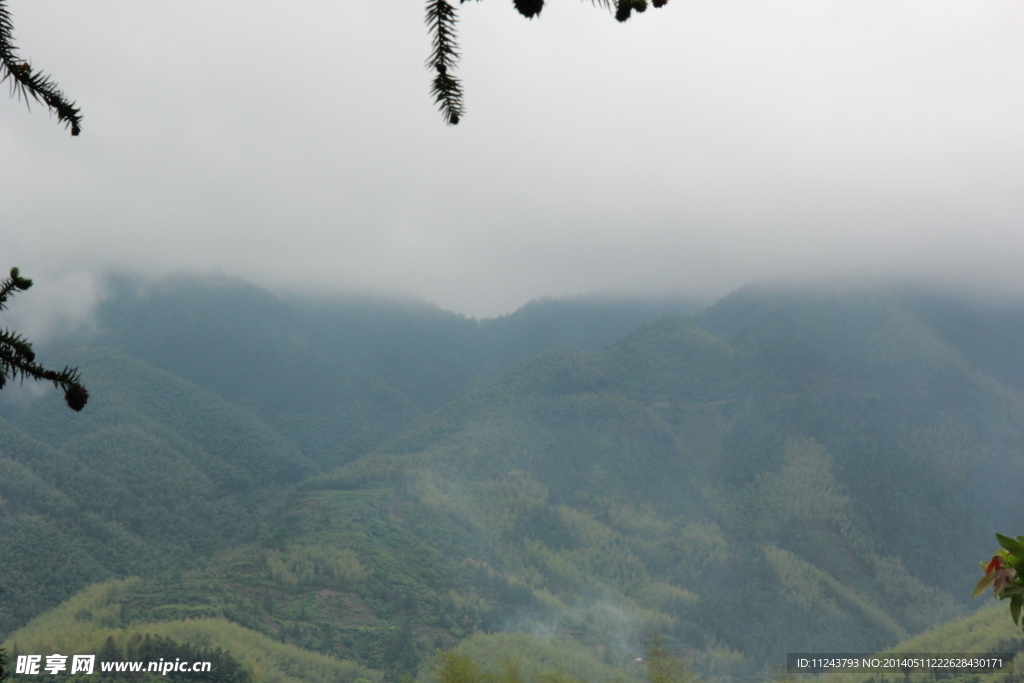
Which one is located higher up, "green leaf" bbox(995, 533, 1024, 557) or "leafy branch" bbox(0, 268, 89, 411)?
"leafy branch" bbox(0, 268, 89, 411)

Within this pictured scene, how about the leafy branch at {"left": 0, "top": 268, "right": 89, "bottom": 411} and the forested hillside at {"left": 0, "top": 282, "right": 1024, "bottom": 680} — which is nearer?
the leafy branch at {"left": 0, "top": 268, "right": 89, "bottom": 411}

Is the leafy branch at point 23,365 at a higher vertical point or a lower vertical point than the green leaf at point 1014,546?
higher

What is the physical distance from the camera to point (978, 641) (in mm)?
88375

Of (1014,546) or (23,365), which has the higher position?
(23,365)

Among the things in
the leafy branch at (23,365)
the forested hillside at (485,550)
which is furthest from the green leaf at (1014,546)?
the forested hillside at (485,550)

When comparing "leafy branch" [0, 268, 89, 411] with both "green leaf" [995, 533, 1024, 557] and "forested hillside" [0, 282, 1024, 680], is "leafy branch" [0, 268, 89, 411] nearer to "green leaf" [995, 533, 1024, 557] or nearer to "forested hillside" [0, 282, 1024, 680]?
"green leaf" [995, 533, 1024, 557]

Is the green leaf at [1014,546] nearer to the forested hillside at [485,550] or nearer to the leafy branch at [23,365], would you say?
the leafy branch at [23,365]

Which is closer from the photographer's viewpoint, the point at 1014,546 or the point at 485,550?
the point at 1014,546

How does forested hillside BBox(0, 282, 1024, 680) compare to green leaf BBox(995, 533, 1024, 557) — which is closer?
green leaf BBox(995, 533, 1024, 557)

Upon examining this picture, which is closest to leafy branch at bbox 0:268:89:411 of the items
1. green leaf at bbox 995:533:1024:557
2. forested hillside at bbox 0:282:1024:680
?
green leaf at bbox 995:533:1024:557

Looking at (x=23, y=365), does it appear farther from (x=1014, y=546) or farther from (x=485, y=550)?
(x=485, y=550)

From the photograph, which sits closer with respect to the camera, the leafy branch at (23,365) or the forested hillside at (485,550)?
the leafy branch at (23,365)

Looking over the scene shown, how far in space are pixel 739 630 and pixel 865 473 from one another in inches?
3210

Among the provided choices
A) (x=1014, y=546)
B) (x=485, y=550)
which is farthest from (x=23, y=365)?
(x=485, y=550)
